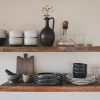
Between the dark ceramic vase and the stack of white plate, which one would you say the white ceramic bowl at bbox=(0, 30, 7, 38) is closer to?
the dark ceramic vase

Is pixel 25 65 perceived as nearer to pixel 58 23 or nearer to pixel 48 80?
pixel 48 80

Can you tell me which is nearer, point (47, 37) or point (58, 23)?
point (47, 37)

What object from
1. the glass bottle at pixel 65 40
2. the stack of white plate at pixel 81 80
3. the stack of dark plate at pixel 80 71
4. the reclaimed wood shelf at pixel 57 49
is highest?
the glass bottle at pixel 65 40

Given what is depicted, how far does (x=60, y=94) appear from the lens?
5.02 ft

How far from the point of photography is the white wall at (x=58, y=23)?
1.49 meters

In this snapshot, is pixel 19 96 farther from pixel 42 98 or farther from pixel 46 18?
pixel 46 18

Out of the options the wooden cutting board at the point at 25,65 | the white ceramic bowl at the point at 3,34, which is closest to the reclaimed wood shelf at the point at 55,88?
the wooden cutting board at the point at 25,65

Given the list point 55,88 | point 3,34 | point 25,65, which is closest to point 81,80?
point 55,88

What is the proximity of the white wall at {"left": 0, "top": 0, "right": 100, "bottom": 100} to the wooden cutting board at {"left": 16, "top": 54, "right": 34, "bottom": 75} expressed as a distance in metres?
0.04

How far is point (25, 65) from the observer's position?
1516mm

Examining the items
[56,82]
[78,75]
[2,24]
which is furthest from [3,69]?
[78,75]

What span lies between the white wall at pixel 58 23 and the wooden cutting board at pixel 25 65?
0.04m

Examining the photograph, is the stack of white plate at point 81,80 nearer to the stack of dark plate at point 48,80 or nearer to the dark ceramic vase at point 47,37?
the stack of dark plate at point 48,80

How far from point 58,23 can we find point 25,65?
43 cm
